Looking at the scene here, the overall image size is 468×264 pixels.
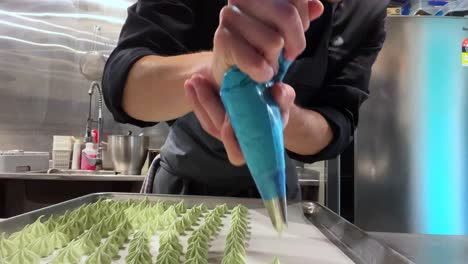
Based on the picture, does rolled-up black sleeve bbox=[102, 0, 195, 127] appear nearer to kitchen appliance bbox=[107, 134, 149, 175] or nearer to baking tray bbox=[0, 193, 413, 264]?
baking tray bbox=[0, 193, 413, 264]

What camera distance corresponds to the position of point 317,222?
1249 millimetres

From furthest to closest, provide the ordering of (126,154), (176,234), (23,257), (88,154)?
(88,154), (126,154), (176,234), (23,257)

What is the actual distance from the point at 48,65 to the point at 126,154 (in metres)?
1.05

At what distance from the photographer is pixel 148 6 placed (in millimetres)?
1109

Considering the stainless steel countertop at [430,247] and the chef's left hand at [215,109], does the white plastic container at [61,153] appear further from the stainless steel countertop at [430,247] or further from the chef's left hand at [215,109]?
the chef's left hand at [215,109]

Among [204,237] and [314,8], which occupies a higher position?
[314,8]

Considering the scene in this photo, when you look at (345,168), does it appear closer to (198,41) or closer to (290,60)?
(198,41)

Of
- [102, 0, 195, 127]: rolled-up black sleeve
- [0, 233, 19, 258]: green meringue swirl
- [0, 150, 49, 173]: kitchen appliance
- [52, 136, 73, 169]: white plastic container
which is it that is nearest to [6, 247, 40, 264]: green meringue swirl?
[0, 233, 19, 258]: green meringue swirl

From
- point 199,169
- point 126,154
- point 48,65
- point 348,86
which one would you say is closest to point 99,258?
point 199,169

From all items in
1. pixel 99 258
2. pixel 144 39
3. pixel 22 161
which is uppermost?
pixel 144 39

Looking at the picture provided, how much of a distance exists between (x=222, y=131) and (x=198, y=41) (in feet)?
2.78

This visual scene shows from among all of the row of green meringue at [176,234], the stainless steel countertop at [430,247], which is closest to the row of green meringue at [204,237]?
the row of green meringue at [176,234]

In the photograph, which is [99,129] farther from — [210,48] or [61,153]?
[210,48]

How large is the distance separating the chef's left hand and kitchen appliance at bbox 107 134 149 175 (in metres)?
1.94
